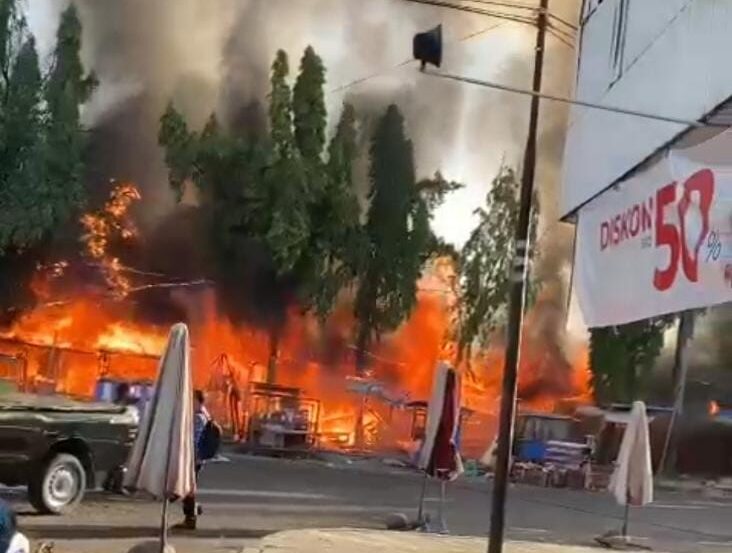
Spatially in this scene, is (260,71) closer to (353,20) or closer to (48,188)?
(353,20)

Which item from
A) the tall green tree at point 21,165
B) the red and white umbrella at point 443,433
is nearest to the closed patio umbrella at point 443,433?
the red and white umbrella at point 443,433

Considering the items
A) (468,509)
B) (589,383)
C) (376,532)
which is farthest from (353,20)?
(376,532)

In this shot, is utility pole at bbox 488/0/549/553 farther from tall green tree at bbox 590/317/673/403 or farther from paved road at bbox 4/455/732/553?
tall green tree at bbox 590/317/673/403

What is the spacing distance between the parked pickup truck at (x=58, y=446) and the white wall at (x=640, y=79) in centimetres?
709

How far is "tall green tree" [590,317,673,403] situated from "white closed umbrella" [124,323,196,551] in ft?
70.1

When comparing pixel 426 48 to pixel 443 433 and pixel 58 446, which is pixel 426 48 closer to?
pixel 443 433

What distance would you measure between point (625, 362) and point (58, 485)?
21118 millimetres

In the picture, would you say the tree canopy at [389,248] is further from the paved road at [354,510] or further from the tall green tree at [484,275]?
the paved road at [354,510]

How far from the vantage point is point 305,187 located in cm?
3117

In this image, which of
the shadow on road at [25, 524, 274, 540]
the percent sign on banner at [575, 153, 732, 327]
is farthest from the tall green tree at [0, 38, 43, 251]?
the percent sign on banner at [575, 153, 732, 327]

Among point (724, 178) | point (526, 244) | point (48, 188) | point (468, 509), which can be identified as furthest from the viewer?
point (48, 188)

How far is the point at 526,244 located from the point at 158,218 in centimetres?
2131

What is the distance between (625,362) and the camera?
32.5 m

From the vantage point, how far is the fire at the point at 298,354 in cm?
3106
